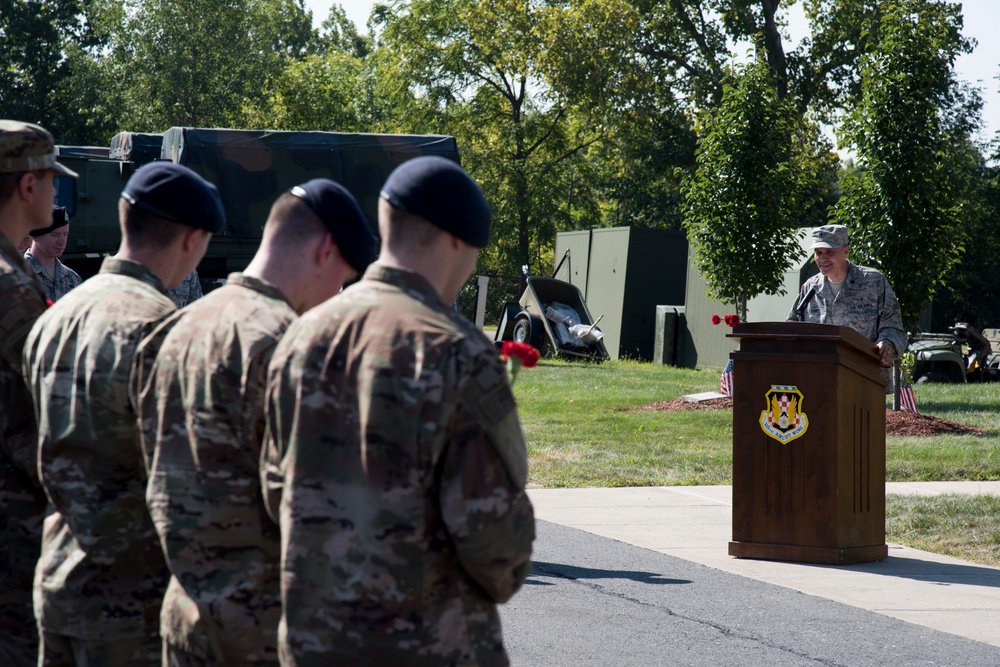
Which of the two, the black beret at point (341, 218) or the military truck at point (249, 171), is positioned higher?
the military truck at point (249, 171)

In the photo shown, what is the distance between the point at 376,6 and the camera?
48219 mm

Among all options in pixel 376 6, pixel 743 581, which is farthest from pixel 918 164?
pixel 376 6

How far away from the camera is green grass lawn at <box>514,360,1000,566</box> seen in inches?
339

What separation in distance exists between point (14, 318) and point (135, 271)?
47 centimetres

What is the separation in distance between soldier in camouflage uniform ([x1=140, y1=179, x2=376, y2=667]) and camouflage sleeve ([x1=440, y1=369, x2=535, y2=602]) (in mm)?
543

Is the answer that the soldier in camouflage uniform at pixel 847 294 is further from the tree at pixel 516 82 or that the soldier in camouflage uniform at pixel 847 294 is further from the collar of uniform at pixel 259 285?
the tree at pixel 516 82

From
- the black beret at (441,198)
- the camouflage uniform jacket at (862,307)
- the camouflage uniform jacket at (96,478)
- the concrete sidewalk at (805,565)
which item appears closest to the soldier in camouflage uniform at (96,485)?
the camouflage uniform jacket at (96,478)

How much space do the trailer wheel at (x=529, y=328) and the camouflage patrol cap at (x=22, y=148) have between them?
74.9 feet

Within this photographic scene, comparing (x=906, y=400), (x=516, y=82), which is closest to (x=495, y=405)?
(x=906, y=400)

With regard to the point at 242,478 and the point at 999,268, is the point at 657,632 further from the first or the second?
the point at 999,268

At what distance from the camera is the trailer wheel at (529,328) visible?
86.4 ft

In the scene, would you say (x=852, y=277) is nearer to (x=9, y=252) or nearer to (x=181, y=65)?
(x=9, y=252)

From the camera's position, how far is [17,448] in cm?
334

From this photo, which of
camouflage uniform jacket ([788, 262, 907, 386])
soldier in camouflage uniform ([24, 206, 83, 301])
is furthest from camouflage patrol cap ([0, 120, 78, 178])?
camouflage uniform jacket ([788, 262, 907, 386])
